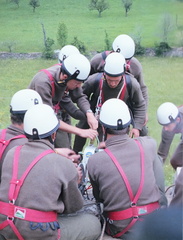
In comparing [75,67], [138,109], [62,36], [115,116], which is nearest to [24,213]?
[115,116]

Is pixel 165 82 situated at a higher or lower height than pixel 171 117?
lower

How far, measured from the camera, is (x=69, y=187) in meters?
3.59

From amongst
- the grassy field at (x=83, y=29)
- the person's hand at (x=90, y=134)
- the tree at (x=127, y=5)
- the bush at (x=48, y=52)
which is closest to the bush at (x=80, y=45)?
the grassy field at (x=83, y=29)

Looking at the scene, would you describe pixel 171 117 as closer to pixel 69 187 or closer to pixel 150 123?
pixel 69 187

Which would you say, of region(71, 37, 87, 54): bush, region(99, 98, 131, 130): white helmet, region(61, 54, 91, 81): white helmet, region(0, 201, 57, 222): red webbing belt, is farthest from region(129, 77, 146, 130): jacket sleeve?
region(71, 37, 87, 54): bush

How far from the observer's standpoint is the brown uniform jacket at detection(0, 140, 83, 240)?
3.43 metres

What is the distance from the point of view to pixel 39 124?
12.0 feet

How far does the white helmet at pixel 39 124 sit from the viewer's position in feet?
12.0

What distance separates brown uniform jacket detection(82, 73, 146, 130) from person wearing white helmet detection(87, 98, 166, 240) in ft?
5.72

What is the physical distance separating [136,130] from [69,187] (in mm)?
2509

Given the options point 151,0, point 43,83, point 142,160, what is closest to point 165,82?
point 151,0

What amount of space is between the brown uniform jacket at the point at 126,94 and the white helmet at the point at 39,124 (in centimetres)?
210

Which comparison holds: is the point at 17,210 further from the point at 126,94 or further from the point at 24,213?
the point at 126,94

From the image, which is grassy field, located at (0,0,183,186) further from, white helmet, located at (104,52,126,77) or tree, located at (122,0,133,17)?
white helmet, located at (104,52,126,77)
